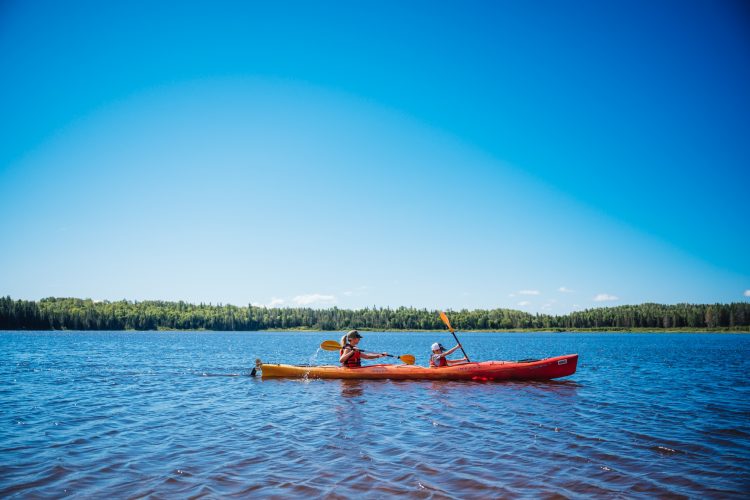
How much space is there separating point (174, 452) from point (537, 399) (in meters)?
11.4

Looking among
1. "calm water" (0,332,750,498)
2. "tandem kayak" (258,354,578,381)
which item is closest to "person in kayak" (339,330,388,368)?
"tandem kayak" (258,354,578,381)

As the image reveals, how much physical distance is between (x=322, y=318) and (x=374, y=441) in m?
178

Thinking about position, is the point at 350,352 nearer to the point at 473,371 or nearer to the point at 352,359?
the point at 352,359

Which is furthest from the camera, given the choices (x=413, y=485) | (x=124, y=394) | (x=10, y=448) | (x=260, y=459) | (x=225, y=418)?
(x=124, y=394)

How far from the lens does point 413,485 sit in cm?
693

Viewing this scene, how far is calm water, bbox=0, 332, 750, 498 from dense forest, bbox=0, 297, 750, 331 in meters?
135

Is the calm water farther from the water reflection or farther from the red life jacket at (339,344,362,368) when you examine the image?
the red life jacket at (339,344,362,368)

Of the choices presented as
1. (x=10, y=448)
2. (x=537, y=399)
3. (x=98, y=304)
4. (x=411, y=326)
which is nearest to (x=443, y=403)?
(x=537, y=399)

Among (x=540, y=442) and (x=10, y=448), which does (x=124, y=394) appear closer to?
(x=10, y=448)

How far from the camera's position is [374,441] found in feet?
31.9

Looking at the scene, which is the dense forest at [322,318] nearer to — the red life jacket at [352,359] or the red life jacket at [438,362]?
the red life jacket at [352,359]

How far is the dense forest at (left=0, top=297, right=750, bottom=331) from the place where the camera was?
421 ft

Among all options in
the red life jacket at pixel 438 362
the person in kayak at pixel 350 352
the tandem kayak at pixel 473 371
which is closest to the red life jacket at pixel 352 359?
the person in kayak at pixel 350 352

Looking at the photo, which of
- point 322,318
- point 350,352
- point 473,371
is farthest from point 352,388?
point 322,318
